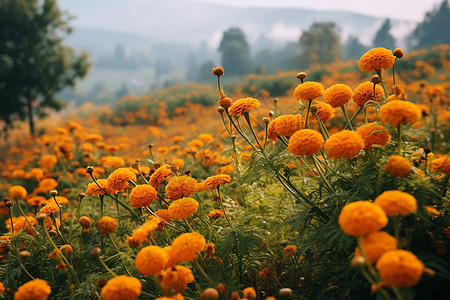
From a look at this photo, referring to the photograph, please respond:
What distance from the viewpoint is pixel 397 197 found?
40.0 inches

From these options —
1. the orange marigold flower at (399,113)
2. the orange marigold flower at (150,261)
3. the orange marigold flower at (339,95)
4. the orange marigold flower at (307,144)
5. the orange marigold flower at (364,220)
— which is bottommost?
the orange marigold flower at (150,261)

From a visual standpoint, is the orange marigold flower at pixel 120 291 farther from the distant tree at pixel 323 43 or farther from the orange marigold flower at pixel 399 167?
the distant tree at pixel 323 43

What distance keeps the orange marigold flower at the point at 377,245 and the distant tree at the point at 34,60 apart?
12710 millimetres

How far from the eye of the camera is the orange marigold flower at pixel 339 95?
1643 mm

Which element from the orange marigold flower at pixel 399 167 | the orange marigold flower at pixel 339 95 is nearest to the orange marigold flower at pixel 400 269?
the orange marigold flower at pixel 399 167

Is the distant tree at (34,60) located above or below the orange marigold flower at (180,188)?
above

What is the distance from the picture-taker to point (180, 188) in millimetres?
1645

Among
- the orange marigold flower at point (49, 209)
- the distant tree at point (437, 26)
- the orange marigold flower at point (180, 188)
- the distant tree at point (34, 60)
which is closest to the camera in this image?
the orange marigold flower at point (180, 188)

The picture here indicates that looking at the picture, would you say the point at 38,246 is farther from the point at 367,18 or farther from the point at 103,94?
the point at 367,18

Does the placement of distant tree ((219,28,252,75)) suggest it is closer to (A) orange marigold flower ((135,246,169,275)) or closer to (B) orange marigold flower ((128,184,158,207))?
(B) orange marigold flower ((128,184,158,207))

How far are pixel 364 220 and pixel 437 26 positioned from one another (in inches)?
1503

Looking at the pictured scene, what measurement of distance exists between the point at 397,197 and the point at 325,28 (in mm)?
34972

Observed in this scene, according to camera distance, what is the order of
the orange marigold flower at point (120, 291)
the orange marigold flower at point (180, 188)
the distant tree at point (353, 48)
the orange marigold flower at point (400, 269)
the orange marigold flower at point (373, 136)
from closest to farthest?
the orange marigold flower at point (400, 269) < the orange marigold flower at point (120, 291) < the orange marigold flower at point (373, 136) < the orange marigold flower at point (180, 188) < the distant tree at point (353, 48)

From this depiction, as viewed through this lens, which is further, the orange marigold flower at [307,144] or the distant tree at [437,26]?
the distant tree at [437,26]
